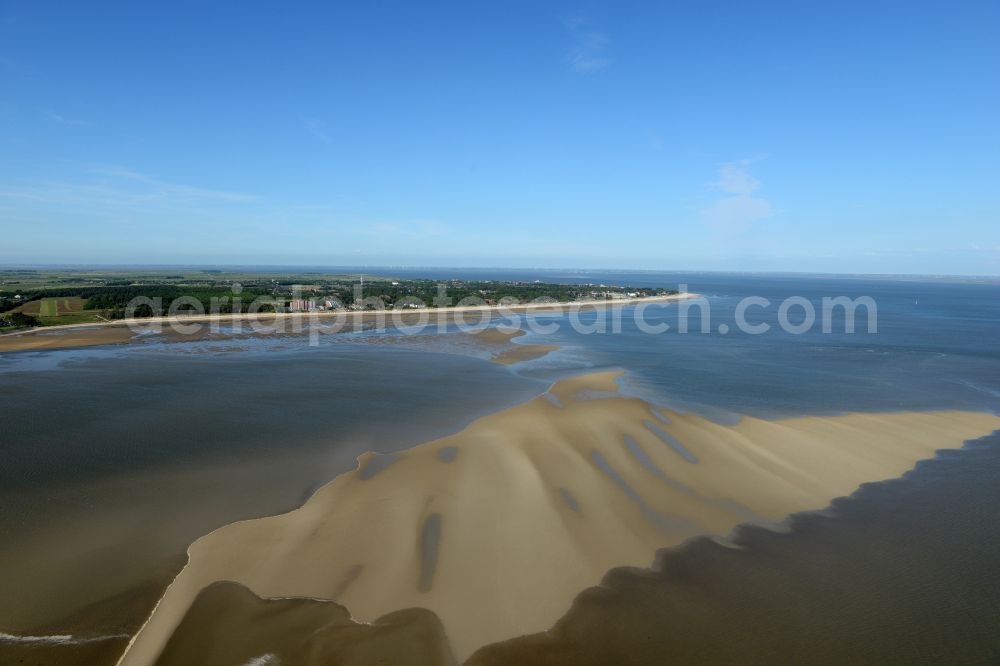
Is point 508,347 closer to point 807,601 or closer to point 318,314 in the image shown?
point 807,601

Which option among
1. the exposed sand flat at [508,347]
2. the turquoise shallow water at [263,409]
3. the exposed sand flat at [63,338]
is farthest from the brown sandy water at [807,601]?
the exposed sand flat at [63,338]

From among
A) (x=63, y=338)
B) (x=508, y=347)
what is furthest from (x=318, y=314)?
(x=508, y=347)

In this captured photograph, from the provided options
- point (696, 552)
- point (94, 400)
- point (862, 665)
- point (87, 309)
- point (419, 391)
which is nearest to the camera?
point (862, 665)

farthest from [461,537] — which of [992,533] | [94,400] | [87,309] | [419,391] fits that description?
[87,309]

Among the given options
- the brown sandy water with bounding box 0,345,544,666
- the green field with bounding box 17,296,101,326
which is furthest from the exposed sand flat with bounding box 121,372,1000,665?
the green field with bounding box 17,296,101,326

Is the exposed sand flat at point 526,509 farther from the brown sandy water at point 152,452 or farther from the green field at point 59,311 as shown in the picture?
the green field at point 59,311

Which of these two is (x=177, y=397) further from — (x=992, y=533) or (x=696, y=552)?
(x=992, y=533)
